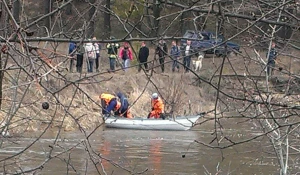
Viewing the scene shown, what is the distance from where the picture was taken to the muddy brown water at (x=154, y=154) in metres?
16.7

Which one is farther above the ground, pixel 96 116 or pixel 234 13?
A: pixel 234 13

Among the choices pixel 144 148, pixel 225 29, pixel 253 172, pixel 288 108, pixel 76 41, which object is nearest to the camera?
pixel 225 29

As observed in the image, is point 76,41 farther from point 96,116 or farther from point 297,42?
point 96,116

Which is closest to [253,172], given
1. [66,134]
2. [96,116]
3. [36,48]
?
[66,134]

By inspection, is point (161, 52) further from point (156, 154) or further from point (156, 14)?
point (156, 154)

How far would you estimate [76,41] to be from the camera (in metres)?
4.16

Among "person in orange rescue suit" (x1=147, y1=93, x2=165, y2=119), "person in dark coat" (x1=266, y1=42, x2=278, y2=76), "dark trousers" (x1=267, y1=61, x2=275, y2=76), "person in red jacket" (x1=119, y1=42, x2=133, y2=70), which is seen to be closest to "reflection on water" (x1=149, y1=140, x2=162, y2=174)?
"person in orange rescue suit" (x1=147, y1=93, x2=165, y2=119)

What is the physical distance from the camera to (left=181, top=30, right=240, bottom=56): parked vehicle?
3.78 metres

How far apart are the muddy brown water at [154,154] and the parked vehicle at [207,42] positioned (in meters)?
9.68

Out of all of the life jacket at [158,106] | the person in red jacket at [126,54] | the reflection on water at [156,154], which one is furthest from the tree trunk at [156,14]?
the life jacket at [158,106]

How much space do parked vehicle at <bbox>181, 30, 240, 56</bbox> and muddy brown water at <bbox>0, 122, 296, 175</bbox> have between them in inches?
381

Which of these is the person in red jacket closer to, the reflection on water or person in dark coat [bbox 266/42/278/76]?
person in dark coat [bbox 266/42/278/76]

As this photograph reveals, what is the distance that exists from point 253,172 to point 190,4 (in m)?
13.6

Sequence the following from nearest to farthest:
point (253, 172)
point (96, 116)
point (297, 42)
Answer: point (297, 42), point (253, 172), point (96, 116)
